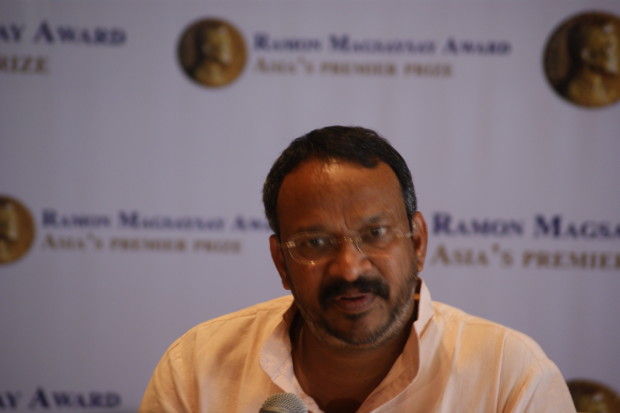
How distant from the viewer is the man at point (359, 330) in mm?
1521

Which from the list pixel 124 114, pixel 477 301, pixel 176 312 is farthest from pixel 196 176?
pixel 477 301

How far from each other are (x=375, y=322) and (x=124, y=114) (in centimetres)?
223

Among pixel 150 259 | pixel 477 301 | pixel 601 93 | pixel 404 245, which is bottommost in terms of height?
pixel 477 301

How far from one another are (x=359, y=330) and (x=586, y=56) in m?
2.36

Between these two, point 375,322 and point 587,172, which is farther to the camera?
point 587,172

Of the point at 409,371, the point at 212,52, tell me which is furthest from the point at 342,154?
the point at 212,52

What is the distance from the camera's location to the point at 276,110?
131 inches

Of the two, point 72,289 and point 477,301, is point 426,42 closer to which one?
point 477,301

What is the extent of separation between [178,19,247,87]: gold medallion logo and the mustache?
6.75 ft

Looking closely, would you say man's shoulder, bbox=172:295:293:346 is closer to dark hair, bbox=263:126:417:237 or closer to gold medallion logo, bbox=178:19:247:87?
dark hair, bbox=263:126:417:237

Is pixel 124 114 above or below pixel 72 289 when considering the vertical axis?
above

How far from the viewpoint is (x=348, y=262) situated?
1483 mm

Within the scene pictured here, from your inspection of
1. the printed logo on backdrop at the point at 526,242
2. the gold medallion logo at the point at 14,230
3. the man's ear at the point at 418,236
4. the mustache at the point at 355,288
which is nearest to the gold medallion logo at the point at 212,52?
the gold medallion logo at the point at 14,230

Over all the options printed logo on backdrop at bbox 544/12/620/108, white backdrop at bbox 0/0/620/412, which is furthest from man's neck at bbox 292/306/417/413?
printed logo on backdrop at bbox 544/12/620/108
